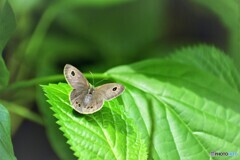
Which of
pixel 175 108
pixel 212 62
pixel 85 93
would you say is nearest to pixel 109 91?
pixel 85 93

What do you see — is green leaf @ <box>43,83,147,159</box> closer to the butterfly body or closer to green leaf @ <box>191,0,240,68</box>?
the butterfly body

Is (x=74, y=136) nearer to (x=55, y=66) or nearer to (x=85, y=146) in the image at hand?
(x=85, y=146)

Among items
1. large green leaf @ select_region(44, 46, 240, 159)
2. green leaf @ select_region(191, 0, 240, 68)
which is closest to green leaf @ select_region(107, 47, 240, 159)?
large green leaf @ select_region(44, 46, 240, 159)

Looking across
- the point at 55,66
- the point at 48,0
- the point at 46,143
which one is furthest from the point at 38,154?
the point at 48,0

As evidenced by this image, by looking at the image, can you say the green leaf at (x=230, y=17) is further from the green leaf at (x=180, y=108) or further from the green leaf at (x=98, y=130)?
the green leaf at (x=98, y=130)

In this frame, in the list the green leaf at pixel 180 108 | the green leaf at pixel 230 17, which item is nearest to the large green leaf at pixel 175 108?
the green leaf at pixel 180 108
